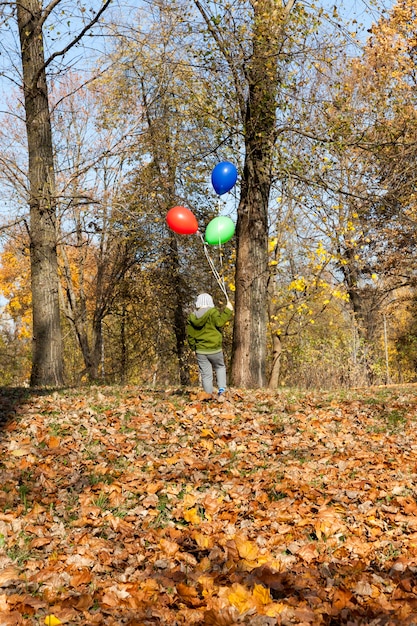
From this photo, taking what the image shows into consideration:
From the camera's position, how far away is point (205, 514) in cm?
522

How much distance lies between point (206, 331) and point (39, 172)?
5.31 meters

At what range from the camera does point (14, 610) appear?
11.7ft

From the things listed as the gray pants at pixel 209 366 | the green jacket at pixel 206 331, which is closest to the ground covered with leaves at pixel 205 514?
the gray pants at pixel 209 366

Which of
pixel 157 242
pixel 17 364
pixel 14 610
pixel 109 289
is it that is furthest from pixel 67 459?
pixel 17 364

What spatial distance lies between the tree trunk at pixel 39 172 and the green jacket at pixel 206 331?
13.4 ft

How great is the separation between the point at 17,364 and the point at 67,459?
92.1 ft

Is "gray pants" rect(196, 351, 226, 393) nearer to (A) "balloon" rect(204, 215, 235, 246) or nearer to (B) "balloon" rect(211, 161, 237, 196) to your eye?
(A) "balloon" rect(204, 215, 235, 246)

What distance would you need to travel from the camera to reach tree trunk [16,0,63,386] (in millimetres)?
11828

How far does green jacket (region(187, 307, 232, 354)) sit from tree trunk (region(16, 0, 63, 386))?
408cm

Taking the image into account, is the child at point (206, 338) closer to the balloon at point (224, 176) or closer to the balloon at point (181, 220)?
the balloon at point (181, 220)

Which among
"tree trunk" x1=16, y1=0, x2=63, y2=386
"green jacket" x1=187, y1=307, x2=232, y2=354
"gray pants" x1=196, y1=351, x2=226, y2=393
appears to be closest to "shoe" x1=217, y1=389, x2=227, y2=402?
"gray pants" x1=196, y1=351, x2=226, y2=393

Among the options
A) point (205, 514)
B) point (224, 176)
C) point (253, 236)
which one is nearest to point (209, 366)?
point (224, 176)

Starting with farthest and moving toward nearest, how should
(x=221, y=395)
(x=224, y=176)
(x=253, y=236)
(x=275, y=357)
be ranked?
1. (x=275, y=357)
2. (x=253, y=236)
3. (x=224, y=176)
4. (x=221, y=395)

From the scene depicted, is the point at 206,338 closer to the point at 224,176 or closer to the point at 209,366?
the point at 209,366
